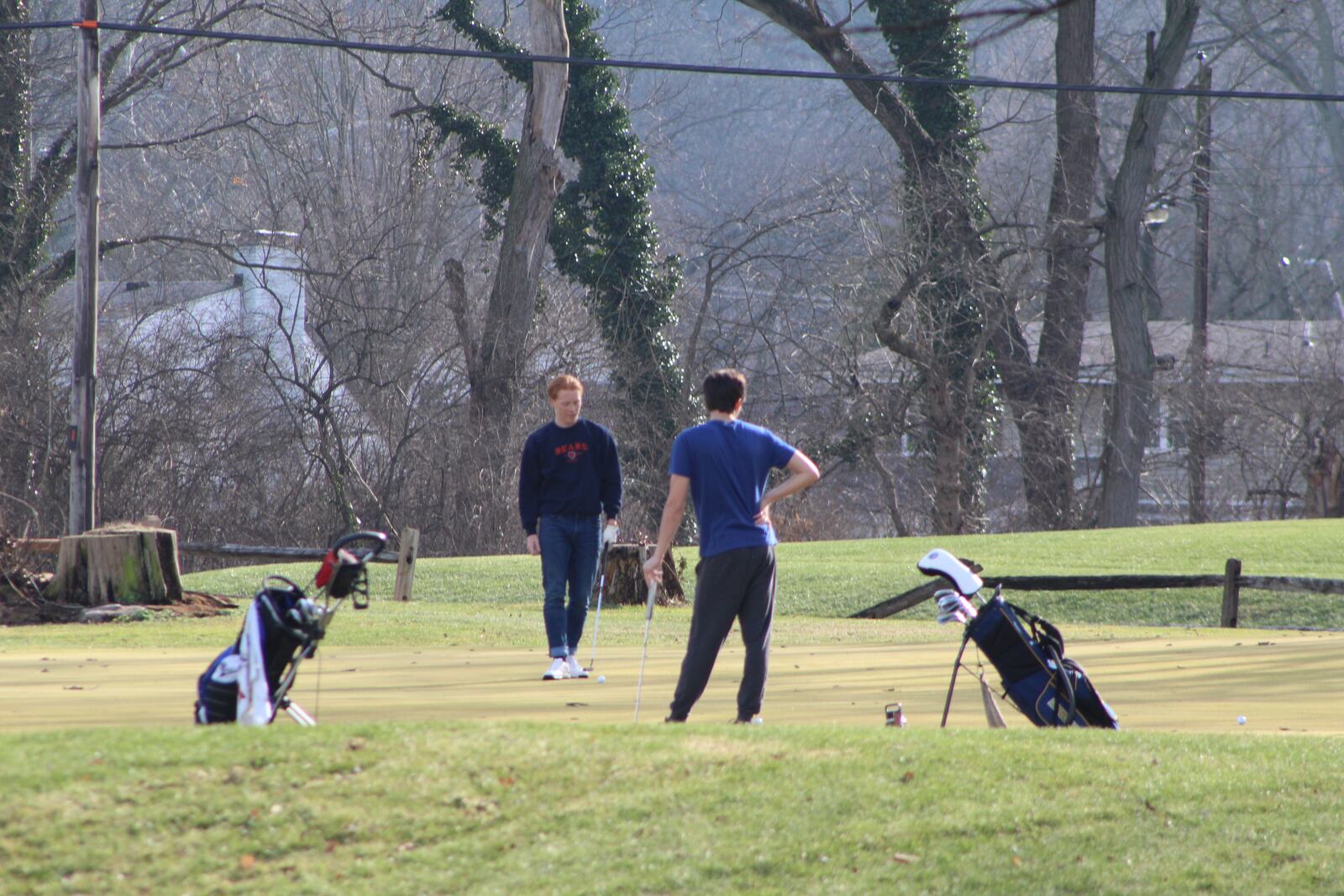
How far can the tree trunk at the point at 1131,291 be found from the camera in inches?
1369

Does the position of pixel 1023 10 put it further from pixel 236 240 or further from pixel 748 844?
pixel 236 240

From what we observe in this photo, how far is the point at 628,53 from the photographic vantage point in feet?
156

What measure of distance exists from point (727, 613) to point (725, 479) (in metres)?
0.67

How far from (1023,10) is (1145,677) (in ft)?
24.6

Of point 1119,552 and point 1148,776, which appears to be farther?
point 1119,552

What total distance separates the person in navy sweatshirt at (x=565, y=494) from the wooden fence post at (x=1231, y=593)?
10576 mm

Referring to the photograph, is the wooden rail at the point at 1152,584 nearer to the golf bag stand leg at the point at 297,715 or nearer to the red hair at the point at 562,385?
the red hair at the point at 562,385

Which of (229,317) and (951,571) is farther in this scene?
(229,317)

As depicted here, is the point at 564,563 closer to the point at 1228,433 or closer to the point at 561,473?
the point at 561,473

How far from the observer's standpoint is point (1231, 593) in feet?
61.2

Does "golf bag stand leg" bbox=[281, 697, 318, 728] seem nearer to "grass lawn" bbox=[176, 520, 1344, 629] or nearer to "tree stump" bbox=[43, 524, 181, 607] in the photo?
"tree stump" bbox=[43, 524, 181, 607]

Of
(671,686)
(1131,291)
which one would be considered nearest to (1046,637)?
(671,686)

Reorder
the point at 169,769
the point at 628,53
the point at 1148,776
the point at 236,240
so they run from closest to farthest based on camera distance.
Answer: the point at 169,769
the point at 1148,776
the point at 236,240
the point at 628,53

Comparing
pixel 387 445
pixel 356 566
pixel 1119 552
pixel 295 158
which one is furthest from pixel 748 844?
pixel 295 158
